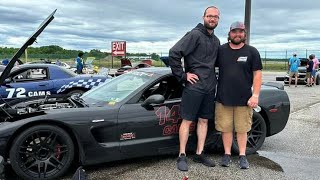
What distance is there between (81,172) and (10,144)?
134 centimetres

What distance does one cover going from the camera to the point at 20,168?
393cm

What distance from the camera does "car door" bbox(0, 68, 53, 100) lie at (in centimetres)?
845

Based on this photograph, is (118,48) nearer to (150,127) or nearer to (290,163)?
(290,163)

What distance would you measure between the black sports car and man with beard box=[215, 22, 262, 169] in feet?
1.06

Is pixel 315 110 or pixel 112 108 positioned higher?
pixel 112 108

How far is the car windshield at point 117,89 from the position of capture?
466 centimetres

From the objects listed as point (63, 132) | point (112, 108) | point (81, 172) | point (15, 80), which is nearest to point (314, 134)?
point (112, 108)

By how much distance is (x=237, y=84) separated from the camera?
466cm

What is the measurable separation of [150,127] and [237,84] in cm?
116

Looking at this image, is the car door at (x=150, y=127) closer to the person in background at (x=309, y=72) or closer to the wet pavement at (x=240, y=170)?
the wet pavement at (x=240, y=170)

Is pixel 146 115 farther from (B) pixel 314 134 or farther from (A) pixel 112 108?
(B) pixel 314 134

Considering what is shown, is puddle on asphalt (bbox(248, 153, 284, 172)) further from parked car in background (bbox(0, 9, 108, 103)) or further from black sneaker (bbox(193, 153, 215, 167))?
parked car in background (bbox(0, 9, 108, 103))

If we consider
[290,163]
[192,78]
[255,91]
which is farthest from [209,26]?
[290,163]

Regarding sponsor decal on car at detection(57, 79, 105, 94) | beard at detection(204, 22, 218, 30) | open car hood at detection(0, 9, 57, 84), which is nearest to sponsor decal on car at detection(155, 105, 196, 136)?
beard at detection(204, 22, 218, 30)
